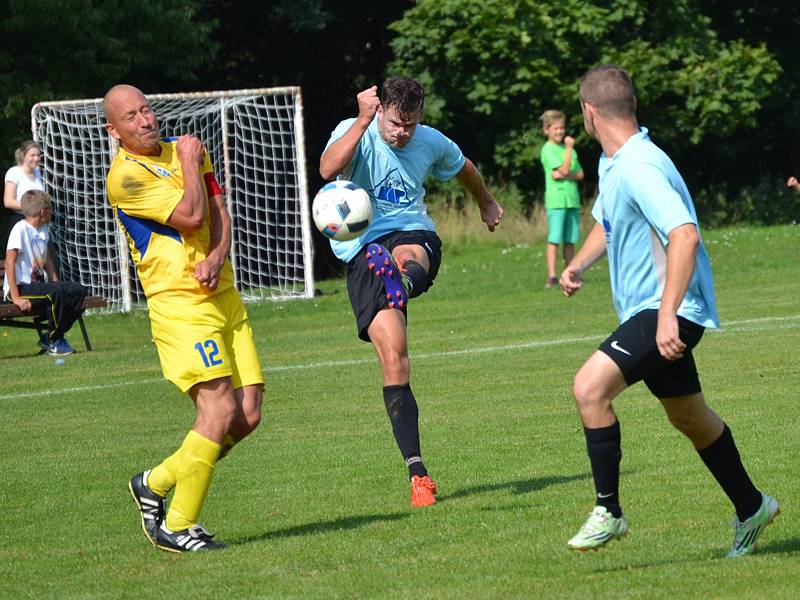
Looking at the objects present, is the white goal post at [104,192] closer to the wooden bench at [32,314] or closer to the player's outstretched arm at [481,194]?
the wooden bench at [32,314]

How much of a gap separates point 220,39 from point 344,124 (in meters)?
25.8

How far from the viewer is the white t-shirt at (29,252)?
15.0 metres

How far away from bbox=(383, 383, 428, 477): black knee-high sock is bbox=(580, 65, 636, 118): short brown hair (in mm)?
2344

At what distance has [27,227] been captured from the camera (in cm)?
1509

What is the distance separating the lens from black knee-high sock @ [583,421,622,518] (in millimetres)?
5426

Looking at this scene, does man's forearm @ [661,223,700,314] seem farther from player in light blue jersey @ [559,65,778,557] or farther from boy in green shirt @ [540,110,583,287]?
boy in green shirt @ [540,110,583,287]

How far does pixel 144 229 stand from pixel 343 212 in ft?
4.42

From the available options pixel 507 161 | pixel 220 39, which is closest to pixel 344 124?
pixel 507 161

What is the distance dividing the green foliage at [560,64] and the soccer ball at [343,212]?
22986mm

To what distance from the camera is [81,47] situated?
26.4m

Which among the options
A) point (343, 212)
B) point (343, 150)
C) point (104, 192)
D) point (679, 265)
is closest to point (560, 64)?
point (104, 192)

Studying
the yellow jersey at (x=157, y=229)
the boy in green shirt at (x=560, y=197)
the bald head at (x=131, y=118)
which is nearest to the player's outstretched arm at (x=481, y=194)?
the yellow jersey at (x=157, y=229)

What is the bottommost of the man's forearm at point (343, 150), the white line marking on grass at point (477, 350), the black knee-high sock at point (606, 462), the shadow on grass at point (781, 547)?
the white line marking on grass at point (477, 350)

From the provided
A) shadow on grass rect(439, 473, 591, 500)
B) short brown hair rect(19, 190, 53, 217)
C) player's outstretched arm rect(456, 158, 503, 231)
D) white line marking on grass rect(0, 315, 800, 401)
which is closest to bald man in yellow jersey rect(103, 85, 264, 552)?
shadow on grass rect(439, 473, 591, 500)
